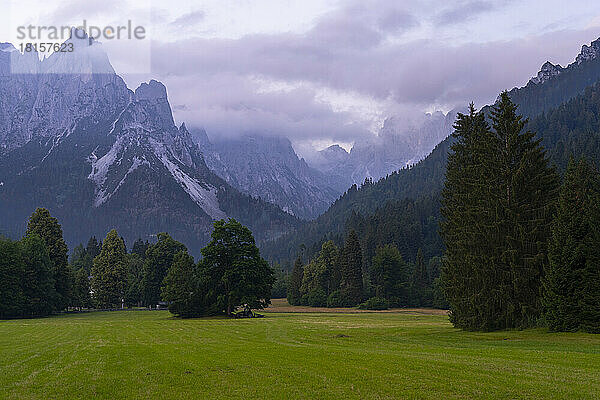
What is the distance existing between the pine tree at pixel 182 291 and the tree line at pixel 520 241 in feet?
145

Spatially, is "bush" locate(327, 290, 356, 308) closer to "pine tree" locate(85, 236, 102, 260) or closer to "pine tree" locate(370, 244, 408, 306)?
"pine tree" locate(370, 244, 408, 306)

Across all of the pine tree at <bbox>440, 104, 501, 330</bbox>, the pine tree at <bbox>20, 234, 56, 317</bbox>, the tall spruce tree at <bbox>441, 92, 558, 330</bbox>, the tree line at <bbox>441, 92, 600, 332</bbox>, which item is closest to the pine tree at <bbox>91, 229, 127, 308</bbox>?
the pine tree at <bbox>20, 234, 56, 317</bbox>

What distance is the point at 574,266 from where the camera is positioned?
112 feet

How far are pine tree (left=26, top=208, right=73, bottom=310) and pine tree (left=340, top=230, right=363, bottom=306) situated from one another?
57338 millimetres

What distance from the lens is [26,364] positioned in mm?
22859

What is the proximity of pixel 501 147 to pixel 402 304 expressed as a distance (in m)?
72.3

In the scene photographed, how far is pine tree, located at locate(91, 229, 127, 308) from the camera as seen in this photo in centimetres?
10312

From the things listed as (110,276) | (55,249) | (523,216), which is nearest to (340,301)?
(110,276)

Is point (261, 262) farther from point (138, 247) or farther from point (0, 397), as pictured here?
point (138, 247)

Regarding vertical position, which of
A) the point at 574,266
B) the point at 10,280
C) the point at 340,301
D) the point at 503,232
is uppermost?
the point at 503,232

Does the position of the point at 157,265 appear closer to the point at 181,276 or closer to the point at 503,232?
the point at 181,276

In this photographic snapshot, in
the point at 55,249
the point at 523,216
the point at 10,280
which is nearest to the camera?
the point at 523,216

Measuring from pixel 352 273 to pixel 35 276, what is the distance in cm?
6458

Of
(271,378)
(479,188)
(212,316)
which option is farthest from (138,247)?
(271,378)
